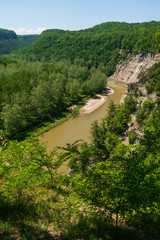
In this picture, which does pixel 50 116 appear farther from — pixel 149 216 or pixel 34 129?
pixel 149 216

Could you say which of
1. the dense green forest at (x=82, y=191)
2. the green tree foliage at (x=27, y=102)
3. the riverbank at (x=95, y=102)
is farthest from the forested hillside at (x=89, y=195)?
the riverbank at (x=95, y=102)

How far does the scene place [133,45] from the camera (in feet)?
358

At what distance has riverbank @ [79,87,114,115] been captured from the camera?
62.4 m

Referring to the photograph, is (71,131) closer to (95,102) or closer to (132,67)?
(95,102)

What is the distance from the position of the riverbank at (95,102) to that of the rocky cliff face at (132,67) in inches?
846

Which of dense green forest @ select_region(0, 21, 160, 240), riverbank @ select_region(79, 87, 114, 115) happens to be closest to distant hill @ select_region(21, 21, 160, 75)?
riverbank @ select_region(79, 87, 114, 115)

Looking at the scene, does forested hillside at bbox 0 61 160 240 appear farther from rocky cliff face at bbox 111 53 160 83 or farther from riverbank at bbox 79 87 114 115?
rocky cliff face at bbox 111 53 160 83

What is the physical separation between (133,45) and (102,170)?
118552 mm

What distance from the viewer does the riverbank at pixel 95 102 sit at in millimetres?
62381

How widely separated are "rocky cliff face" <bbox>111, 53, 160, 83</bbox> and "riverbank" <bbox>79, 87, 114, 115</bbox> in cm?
2149

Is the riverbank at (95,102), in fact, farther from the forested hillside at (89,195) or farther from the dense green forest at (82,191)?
Answer: the forested hillside at (89,195)

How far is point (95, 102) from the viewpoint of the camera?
7081 cm

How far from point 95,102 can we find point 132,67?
48.1m

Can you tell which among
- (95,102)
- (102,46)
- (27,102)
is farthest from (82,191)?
(102,46)
